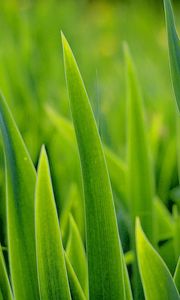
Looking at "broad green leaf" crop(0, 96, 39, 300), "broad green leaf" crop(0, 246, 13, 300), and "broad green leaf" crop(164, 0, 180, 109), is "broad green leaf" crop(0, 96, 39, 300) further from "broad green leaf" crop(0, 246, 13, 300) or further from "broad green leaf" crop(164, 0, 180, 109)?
"broad green leaf" crop(164, 0, 180, 109)

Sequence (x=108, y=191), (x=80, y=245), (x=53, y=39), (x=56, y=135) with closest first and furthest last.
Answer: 1. (x=108, y=191)
2. (x=80, y=245)
3. (x=56, y=135)
4. (x=53, y=39)

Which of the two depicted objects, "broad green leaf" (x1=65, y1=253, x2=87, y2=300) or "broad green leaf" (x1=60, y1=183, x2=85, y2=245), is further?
"broad green leaf" (x1=60, y1=183, x2=85, y2=245)

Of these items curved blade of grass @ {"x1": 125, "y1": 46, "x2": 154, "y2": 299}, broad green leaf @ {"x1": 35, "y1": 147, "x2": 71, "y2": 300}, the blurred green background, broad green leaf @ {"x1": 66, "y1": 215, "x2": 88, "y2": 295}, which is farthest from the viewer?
the blurred green background

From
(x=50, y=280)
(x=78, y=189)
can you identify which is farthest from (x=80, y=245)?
(x=78, y=189)

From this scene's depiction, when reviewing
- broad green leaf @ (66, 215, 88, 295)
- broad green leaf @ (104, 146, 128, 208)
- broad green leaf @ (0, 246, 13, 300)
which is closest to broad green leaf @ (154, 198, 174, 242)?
broad green leaf @ (104, 146, 128, 208)

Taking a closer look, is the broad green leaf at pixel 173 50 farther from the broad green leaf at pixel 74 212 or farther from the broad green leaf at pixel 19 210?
the broad green leaf at pixel 74 212

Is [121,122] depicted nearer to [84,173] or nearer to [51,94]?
[51,94]
